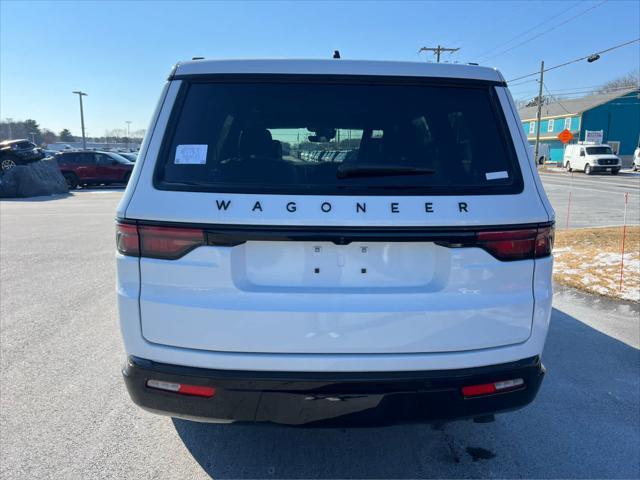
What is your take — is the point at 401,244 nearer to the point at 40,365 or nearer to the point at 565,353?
the point at 565,353

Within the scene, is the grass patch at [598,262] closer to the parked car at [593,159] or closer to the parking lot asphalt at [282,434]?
the parking lot asphalt at [282,434]

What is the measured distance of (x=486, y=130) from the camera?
7.35ft

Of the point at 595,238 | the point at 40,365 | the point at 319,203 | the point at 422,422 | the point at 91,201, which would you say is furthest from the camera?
the point at 91,201

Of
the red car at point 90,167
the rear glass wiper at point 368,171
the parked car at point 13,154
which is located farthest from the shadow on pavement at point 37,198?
the rear glass wiper at point 368,171

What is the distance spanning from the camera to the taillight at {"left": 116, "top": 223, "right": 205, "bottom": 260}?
1.99m

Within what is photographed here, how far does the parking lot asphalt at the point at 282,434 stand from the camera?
8.48 feet

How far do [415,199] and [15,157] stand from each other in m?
24.8

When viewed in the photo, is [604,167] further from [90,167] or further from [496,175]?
[496,175]

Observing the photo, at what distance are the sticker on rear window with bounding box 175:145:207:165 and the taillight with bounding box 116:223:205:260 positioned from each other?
1.08ft

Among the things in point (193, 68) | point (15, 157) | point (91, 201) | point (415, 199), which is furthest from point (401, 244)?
point (15, 157)

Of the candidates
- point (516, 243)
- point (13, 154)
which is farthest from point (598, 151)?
point (516, 243)

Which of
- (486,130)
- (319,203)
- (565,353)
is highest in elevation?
(486,130)

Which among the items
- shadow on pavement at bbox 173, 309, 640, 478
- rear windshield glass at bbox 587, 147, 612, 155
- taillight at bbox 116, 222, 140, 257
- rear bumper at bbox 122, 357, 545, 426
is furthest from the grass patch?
rear windshield glass at bbox 587, 147, 612, 155

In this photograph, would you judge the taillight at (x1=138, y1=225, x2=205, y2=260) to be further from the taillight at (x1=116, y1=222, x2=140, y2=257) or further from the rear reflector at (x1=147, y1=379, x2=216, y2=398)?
the rear reflector at (x1=147, y1=379, x2=216, y2=398)
